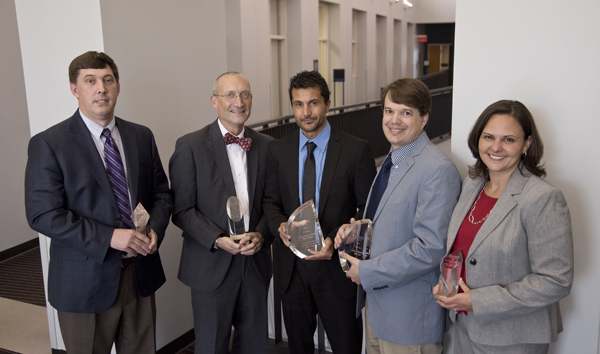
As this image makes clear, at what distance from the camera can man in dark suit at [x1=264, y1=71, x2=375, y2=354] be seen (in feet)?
7.95

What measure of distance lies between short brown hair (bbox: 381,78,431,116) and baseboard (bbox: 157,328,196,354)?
256cm

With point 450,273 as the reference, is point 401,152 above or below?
above

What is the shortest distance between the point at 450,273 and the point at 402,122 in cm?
66

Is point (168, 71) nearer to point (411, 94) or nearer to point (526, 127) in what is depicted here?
point (411, 94)

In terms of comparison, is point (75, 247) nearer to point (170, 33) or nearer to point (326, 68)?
point (170, 33)

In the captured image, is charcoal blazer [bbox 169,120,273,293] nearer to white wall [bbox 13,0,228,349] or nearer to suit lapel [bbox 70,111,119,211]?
suit lapel [bbox 70,111,119,211]

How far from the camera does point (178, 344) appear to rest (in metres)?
3.64

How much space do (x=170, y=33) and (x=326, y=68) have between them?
999 cm

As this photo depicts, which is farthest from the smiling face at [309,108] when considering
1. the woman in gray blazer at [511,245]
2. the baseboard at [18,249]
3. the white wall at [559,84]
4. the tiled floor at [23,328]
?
the baseboard at [18,249]

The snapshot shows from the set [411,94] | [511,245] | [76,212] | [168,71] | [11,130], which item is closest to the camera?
[511,245]

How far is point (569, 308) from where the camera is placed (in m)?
2.18

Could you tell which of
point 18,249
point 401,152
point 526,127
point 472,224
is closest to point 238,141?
point 401,152

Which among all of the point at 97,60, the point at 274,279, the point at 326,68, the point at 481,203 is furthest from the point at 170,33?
the point at 326,68

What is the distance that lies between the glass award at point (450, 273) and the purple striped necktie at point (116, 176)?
157 cm
